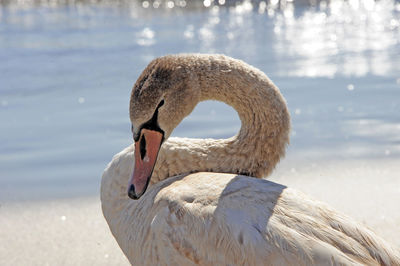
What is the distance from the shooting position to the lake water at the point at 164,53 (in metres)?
5.34

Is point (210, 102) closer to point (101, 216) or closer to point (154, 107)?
point (101, 216)

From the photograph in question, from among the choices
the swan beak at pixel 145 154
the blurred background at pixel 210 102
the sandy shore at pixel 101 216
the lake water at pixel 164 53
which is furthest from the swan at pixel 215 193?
the lake water at pixel 164 53

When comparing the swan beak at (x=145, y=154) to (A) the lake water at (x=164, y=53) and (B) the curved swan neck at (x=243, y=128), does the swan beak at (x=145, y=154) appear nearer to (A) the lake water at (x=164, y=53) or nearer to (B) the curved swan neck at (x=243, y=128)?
(B) the curved swan neck at (x=243, y=128)

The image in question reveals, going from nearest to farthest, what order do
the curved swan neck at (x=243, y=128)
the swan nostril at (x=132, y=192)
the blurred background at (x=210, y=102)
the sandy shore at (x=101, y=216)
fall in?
the swan nostril at (x=132, y=192), the curved swan neck at (x=243, y=128), the sandy shore at (x=101, y=216), the blurred background at (x=210, y=102)

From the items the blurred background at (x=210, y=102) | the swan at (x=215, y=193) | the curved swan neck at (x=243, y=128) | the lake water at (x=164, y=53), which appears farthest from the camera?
the lake water at (x=164, y=53)

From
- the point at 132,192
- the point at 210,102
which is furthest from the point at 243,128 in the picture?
the point at 210,102

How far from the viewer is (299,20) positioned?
471 inches

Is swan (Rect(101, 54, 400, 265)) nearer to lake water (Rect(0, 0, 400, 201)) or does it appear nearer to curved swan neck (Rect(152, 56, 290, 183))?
curved swan neck (Rect(152, 56, 290, 183))

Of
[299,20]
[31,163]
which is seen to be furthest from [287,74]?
[299,20]

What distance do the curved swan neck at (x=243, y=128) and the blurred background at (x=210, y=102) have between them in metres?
1.01

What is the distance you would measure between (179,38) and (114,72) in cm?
241

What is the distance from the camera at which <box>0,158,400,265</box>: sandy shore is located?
3.93 metres

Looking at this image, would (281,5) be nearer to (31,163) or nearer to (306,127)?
(306,127)

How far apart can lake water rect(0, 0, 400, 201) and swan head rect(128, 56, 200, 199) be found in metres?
1.82
